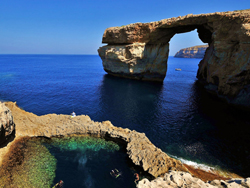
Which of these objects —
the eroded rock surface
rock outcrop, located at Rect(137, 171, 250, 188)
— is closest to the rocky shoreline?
the eroded rock surface

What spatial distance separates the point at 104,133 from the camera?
22.1 m

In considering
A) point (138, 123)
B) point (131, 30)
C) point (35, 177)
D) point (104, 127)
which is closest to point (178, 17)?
point (131, 30)

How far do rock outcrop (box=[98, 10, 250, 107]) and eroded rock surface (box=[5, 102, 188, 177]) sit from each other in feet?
88.0

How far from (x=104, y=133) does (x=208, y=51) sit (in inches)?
1936

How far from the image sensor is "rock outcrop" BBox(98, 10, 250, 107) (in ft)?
98.6

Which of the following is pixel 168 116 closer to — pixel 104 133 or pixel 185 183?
pixel 104 133

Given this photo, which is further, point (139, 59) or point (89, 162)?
point (139, 59)

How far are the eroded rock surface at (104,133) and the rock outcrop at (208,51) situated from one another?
26815mm

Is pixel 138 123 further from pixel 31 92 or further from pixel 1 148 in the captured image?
pixel 31 92

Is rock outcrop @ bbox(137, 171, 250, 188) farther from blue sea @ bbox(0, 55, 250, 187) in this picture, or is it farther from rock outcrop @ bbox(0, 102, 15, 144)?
rock outcrop @ bbox(0, 102, 15, 144)

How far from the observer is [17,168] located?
15695 millimetres

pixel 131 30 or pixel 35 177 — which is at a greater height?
pixel 131 30

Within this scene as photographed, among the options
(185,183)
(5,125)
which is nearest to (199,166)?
(185,183)

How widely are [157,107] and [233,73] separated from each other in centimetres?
1890
